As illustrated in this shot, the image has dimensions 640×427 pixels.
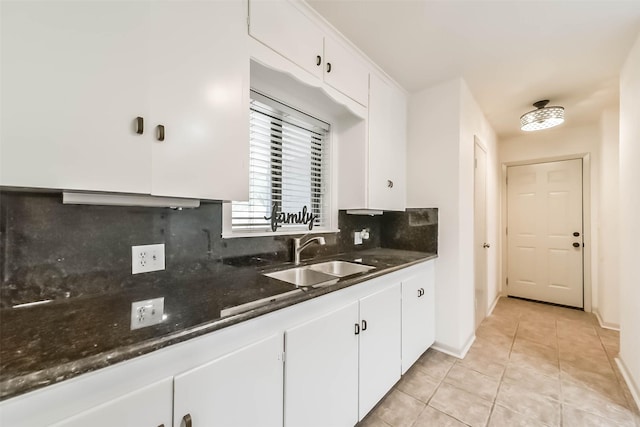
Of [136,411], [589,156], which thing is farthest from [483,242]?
[136,411]

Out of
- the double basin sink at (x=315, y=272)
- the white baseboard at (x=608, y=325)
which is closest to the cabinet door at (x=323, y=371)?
the double basin sink at (x=315, y=272)

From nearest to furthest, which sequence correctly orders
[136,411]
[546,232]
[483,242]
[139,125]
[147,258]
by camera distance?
[136,411]
[139,125]
[147,258]
[483,242]
[546,232]

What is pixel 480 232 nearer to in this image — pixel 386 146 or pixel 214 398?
pixel 386 146

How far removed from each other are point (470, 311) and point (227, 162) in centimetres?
257

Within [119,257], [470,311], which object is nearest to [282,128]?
[119,257]

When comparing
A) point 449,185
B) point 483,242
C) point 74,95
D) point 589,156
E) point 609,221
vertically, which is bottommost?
point 483,242

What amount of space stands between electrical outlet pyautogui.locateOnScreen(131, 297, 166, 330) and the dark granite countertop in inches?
0.8

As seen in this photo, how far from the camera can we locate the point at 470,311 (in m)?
2.42

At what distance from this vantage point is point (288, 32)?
1381 millimetres

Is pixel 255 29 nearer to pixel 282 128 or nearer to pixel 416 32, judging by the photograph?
pixel 282 128

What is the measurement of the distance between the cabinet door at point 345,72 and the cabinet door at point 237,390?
1576 mm

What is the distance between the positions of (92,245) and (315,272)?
1176 mm

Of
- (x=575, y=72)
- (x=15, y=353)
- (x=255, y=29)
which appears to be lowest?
(x=15, y=353)

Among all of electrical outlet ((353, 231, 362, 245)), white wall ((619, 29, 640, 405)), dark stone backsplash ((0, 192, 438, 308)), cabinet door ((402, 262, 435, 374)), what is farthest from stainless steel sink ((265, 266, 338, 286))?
white wall ((619, 29, 640, 405))
